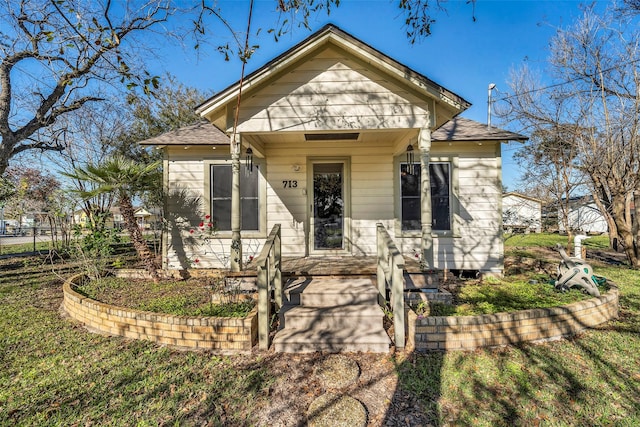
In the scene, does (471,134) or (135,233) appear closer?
(135,233)

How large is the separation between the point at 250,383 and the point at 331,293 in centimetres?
157

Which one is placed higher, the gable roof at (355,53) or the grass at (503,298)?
the gable roof at (355,53)

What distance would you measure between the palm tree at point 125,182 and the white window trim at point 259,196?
44.0 inches

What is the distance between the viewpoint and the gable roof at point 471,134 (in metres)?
6.81

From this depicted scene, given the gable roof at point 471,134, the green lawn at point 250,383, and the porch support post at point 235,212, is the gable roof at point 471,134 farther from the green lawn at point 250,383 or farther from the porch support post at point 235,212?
the porch support post at point 235,212

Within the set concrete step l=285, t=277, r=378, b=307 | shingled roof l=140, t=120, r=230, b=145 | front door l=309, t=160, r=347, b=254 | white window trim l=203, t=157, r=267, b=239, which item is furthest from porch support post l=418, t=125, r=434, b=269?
shingled roof l=140, t=120, r=230, b=145

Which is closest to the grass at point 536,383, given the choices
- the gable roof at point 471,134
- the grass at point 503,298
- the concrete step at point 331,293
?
the grass at point 503,298

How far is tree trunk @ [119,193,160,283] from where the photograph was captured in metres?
6.55

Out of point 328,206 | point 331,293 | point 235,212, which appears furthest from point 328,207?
point 331,293

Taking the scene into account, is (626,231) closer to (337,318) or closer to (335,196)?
(335,196)

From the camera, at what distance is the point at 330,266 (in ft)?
18.9

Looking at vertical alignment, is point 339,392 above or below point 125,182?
below

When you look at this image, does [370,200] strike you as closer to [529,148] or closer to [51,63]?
[51,63]

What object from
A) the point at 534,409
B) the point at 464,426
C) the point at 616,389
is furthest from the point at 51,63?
the point at 616,389
